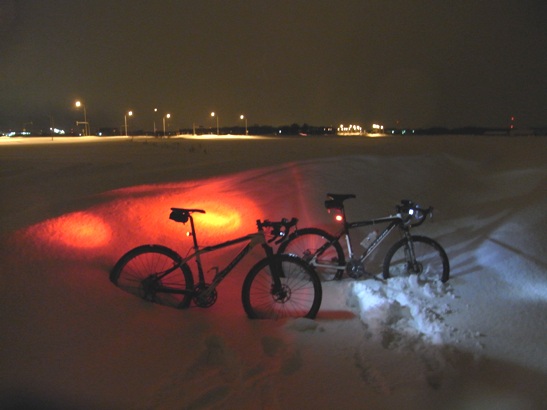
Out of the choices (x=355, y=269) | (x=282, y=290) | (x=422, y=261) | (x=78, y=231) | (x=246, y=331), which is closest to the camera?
(x=246, y=331)

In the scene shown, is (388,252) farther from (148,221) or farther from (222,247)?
(148,221)

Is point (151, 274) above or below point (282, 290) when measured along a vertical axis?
above

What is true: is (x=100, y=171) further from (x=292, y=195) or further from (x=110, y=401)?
(x=110, y=401)

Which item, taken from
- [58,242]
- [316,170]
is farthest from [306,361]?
[316,170]

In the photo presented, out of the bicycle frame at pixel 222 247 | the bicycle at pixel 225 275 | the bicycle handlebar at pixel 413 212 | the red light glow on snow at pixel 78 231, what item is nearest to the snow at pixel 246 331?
the red light glow on snow at pixel 78 231

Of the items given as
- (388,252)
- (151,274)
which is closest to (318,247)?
(388,252)

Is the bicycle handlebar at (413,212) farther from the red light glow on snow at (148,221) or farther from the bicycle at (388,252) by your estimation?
the red light glow on snow at (148,221)

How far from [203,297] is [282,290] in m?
0.79

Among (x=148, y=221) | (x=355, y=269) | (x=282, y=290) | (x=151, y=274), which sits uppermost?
(x=148, y=221)

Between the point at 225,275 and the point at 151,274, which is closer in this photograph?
the point at 225,275

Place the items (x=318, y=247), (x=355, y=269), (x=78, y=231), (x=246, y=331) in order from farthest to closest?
(x=318, y=247) < (x=355, y=269) < (x=78, y=231) < (x=246, y=331)

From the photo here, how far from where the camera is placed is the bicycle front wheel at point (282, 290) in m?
4.27

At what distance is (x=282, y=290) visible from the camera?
4.38 meters

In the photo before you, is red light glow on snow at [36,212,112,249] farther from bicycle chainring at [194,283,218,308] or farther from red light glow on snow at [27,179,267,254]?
bicycle chainring at [194,283,218,308]
